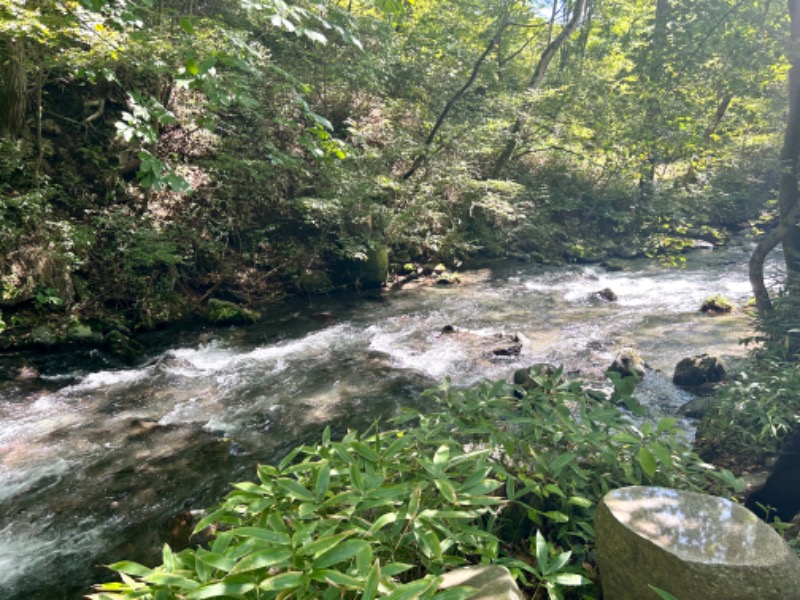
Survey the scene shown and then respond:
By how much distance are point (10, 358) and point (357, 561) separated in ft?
24.8

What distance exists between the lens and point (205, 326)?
8.88m

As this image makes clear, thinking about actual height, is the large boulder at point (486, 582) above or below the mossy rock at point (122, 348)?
above

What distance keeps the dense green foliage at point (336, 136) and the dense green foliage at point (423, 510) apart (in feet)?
5.28

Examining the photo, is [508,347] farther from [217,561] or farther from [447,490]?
[217,561]

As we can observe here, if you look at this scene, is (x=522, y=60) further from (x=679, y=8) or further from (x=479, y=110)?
(x=679, y=8)

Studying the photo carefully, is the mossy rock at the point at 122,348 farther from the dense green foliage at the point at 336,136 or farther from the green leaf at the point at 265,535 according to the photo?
the green leaf at the point at 265,535

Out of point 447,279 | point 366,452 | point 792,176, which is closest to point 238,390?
point 366,452

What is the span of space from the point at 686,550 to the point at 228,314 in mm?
8560

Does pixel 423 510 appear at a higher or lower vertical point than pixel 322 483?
lower

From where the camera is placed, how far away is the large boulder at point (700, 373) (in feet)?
21.7

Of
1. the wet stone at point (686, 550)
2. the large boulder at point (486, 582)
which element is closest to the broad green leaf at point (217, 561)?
the large boulder at point (486, 582)

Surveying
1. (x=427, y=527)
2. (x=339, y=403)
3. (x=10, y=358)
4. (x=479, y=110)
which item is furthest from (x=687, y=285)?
(x=10, y=358)

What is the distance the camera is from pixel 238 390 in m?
6.67

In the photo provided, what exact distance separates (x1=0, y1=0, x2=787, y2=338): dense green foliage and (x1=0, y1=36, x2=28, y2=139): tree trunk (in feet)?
0.10
